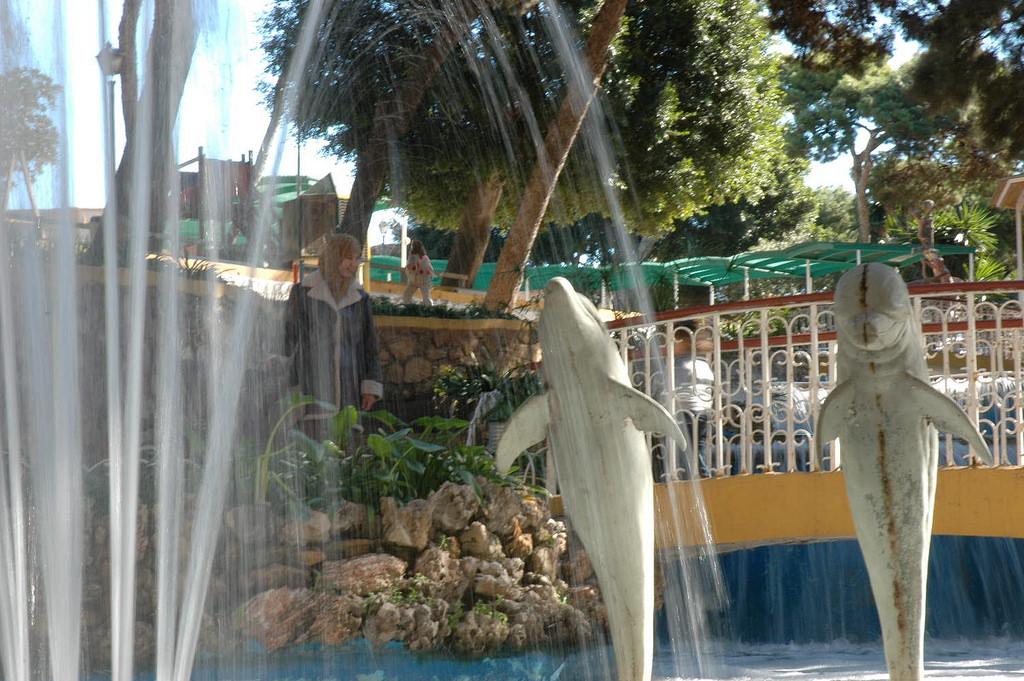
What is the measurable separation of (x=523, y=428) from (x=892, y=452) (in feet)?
4.97

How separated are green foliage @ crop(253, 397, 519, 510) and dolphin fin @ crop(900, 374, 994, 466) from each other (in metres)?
3.33

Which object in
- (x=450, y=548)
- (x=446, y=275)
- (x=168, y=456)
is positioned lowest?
(x=450, y=548)

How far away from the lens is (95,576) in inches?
245

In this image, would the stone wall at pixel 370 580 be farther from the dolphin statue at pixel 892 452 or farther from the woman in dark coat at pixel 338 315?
the dolphin statue at pixel 892 452

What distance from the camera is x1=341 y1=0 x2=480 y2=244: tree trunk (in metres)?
12.3

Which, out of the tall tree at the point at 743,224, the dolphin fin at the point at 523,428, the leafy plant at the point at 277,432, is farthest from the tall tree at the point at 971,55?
the tall tree at the point at 743,224

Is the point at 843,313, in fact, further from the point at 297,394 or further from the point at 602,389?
the point at 297,394

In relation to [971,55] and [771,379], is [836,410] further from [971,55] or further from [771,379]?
[971,55]

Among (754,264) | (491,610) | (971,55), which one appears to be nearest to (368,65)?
(971,55)

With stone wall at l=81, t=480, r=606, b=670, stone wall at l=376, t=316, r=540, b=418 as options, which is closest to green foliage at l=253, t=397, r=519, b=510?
stone wall at l=81, t=480, r=606, b=670

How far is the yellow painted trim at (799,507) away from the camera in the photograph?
7223 mm

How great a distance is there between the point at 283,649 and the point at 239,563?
1.83 ft

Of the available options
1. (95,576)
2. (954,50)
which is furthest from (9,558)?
(954,50)

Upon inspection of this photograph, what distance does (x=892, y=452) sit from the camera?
14.1 ft
